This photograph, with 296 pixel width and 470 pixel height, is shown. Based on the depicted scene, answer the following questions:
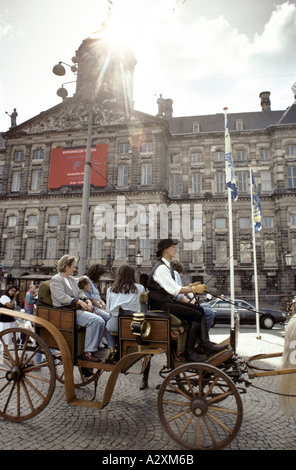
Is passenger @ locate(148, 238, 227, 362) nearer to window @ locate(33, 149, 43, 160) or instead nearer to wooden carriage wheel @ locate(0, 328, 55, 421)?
wooden carriage wheel @ locate(0, 328, 55, 421)

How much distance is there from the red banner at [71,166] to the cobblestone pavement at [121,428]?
93.5 ft

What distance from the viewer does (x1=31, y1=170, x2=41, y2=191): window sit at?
111 feet

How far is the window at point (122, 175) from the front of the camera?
3197 centimetres

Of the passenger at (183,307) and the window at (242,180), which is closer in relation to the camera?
the passenger at (183,307)

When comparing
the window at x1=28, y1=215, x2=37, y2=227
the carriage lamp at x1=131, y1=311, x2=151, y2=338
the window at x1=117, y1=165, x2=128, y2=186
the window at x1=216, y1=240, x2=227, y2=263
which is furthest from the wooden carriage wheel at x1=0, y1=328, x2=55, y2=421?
the window at x1=28, y1=215, x2=37, y2=227

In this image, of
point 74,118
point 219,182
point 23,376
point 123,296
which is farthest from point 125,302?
point 74,118

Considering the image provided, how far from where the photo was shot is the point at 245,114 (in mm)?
37000

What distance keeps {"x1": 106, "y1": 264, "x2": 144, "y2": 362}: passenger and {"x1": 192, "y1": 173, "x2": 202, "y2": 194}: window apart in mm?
29414

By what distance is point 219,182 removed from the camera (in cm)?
3247

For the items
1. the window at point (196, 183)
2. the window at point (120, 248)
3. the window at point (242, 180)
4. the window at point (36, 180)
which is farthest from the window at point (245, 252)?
the window at point (36, 180)

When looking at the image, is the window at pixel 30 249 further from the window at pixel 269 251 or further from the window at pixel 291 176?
the window at pixel 291 176

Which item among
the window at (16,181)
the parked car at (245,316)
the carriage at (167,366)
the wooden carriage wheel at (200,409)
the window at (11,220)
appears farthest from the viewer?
the window at (16,181)

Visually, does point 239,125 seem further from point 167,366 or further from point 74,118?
point 167,366

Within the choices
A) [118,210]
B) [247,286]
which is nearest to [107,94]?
[118,210]
